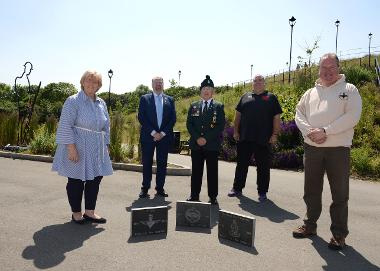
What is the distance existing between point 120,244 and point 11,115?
34.5 feet

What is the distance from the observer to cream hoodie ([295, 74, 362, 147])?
176 inches

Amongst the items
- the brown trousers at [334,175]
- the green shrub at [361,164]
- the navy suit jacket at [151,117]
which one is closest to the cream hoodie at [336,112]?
the brown trousers at [334,175]

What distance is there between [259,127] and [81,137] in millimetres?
3051

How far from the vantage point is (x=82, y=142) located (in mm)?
5188

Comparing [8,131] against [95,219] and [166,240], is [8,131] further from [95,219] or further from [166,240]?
[166,240]

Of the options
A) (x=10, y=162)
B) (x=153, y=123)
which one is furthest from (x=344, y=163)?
(x=10, y=162)

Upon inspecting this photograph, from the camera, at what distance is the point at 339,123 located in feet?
14.6

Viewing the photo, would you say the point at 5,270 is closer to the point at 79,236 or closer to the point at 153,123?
the point at 79,236

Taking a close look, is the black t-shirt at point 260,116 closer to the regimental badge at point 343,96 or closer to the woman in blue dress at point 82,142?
the regimental badge at point 343,96

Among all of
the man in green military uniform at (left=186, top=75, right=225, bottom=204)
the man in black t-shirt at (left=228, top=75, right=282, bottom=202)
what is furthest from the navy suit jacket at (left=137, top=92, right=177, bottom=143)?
the man in black t-shirt at (left=228, top=75, right=282, bottom=202)

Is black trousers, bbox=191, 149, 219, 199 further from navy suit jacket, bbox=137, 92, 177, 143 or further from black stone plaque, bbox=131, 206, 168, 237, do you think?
black stone plaque, bbox=131, 206, 168, 237

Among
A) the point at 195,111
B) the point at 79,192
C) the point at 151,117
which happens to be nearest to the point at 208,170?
the point at 195,111

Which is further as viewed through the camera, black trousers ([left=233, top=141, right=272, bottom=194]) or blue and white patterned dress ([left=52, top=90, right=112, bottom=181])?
black trousers ([left=233, top=141, right=272, bottom=194])

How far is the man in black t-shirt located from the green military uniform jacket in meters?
0.66
